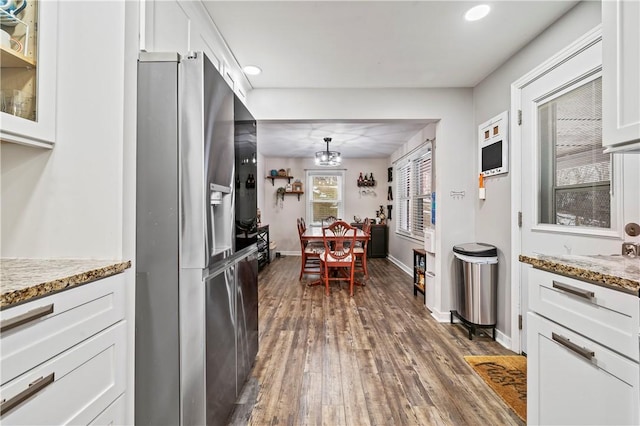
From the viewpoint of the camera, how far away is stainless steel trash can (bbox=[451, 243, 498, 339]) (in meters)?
2.38

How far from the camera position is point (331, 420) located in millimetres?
1477

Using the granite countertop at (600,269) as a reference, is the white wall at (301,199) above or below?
above

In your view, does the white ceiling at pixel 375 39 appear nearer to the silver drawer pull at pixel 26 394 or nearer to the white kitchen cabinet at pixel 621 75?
the white kitchen cabinet at pixel 621 75

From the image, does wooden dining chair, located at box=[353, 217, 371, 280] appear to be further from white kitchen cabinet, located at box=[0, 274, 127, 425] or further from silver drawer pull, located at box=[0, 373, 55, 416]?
silver drawer pull, located at box=[0, 373, 55, 416]

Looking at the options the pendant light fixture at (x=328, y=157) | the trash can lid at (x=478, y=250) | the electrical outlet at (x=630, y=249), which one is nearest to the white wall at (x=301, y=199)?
the pendant light fixture at (x=328, y=157)

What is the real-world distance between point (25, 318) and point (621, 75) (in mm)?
2042

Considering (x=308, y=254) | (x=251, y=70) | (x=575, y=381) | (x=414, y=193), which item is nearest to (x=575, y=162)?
(x=575, y=381)

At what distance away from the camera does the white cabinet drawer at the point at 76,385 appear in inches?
25.5

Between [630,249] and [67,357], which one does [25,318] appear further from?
[630,249]

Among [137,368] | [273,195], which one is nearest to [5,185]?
[137,368]

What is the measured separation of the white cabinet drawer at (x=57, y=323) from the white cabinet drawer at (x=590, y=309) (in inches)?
65.3

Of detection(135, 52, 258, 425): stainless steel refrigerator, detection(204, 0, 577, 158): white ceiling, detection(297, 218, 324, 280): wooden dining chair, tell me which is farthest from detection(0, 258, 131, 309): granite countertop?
detection(297, 218, 324, 280): wooden dining chair

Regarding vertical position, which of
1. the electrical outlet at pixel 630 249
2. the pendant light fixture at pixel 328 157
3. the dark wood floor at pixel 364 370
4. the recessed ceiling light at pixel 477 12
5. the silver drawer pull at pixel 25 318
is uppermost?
the recessed ceiling light at pixel 477 12

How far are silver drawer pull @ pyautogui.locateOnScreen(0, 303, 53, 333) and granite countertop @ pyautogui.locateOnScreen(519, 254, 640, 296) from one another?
1670mm
